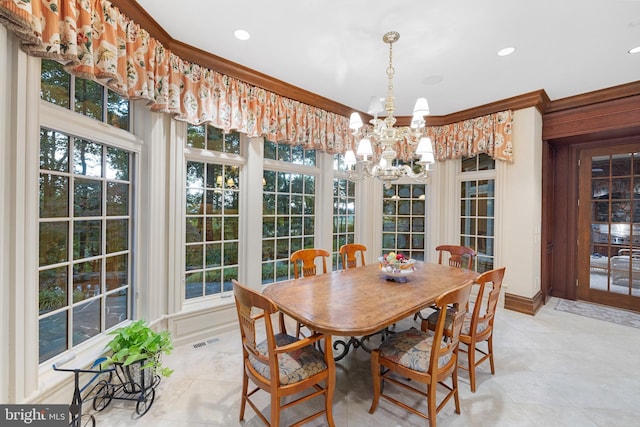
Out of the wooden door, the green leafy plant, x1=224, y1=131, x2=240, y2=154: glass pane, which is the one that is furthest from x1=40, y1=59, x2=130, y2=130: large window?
the wooden door

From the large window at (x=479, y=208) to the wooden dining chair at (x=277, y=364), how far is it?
3.38 m

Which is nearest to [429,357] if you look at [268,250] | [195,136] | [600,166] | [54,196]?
[268,250]

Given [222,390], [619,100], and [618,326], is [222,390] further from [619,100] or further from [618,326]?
[619,100]

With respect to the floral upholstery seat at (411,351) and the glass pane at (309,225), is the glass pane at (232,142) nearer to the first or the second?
the glass pane at (309,225)

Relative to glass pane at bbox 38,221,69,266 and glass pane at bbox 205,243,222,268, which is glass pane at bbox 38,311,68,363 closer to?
glass pane at bbox 38,221,69,266

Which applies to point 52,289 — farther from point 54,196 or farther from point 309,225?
point 309,225

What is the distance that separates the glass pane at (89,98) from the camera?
6.00 ft

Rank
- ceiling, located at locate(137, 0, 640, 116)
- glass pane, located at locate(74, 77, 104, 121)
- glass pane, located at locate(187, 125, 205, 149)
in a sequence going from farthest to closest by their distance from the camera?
glass pane, located at locate(187, 125, 205, 149) → ceiling, located at locate(137, 0, 640, 116) → glass pane, located at locate(74, 77, 104, 121)

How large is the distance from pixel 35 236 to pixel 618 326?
5.64 meters

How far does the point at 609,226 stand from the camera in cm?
375

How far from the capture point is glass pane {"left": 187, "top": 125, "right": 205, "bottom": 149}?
2.74 meters

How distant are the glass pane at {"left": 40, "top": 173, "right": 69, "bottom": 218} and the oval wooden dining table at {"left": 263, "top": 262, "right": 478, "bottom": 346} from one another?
58.4 inches

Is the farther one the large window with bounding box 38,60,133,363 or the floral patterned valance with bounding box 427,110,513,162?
the floral patterned valance with bounding box 427,110,513,162

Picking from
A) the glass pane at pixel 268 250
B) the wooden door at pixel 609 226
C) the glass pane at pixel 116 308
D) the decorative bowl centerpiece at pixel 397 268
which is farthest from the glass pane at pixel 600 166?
the glass pane at pixel 116 308
